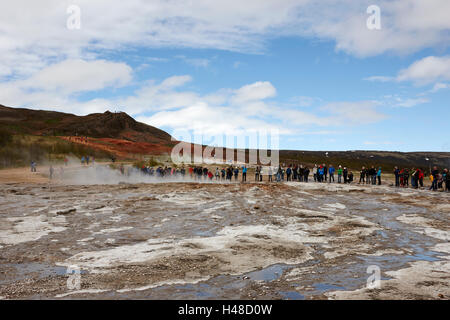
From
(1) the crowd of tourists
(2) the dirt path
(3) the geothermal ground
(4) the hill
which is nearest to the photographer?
(3) the geothermal ground

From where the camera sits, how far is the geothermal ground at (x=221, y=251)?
5.54 meters

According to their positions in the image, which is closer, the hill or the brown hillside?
the hill

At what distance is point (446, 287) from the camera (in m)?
5.41

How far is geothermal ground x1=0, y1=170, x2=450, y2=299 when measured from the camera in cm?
554

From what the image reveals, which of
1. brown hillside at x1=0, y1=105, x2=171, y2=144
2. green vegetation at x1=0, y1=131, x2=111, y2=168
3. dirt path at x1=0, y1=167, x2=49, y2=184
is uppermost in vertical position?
brown hillside at x1=0, y1=105, x2=171, y2=144

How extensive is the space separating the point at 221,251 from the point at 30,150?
44.0 metres

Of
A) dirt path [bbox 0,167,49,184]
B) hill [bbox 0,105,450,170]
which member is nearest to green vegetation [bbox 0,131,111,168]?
hill [bbox 0,105,450,170]

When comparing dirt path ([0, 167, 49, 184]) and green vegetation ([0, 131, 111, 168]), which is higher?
green vegetation ([0, 131, 111, 168])

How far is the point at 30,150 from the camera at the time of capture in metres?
44.7

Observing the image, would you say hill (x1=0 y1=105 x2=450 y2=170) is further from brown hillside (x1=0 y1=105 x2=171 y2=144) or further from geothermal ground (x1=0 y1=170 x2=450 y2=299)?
geothermal ground (x1=0 y1=170 x2=450 y2=299)

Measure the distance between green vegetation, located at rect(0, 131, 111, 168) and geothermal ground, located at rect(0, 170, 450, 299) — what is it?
99.9 ft

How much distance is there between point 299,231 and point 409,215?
18.4ft

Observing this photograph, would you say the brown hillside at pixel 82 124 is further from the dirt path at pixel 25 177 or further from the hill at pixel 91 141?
the dirt path at pixel 25 177

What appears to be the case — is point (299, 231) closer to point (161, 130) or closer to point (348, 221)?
point (348, 221)
